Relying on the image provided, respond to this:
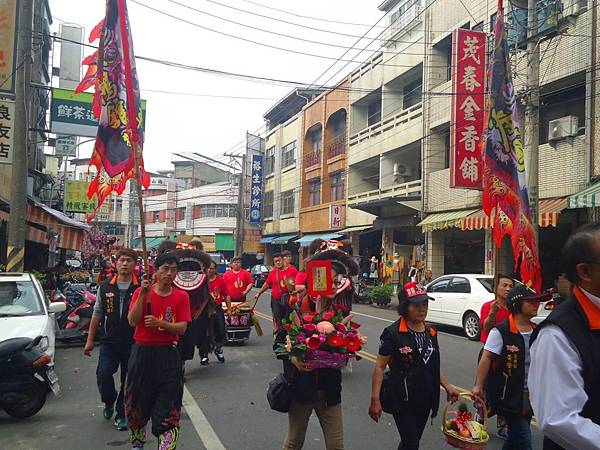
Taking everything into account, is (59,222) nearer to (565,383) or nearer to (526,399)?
(526,399)

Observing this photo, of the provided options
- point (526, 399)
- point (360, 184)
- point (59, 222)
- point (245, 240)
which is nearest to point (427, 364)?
point (526, 399)

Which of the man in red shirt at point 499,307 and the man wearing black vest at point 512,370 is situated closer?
the man wearing black vest at point 512,370

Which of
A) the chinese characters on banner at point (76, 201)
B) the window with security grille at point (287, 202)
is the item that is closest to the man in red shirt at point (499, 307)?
the chinese characters on banner at point (76, 201)

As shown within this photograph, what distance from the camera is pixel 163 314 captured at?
432cm

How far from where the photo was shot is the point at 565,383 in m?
1.79

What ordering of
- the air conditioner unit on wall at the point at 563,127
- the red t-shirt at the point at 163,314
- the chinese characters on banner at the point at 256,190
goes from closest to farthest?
the red t-shirt at the point at 163,314, the air conditioner unit on wall at the point at 563,127, the chinese characters on banner at the point at 256,190

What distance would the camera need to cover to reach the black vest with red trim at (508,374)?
405 centimetres

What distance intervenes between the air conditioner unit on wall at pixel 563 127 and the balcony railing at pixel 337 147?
16.5 metres

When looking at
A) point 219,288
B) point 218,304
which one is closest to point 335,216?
point 219,288

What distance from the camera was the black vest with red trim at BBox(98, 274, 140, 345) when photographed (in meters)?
5.42

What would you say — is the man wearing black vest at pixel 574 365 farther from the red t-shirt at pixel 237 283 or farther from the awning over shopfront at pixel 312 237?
the awning over shopfront at pixel 312 237

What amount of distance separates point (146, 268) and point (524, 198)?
7.96 metres

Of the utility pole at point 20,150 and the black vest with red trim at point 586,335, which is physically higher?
the utility pole at point 20,150

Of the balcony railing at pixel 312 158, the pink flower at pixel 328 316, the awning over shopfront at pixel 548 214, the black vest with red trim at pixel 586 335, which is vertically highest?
the balcony railing at pixel 312 158
